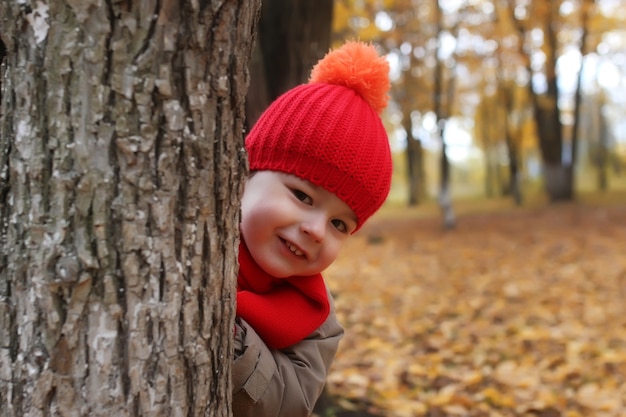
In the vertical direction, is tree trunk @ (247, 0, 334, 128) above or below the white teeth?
above

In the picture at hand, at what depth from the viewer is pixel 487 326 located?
5285 mm

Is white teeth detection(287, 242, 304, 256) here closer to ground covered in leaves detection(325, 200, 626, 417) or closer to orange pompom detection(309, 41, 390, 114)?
orange pompom detection(309, 41, 390, 114)

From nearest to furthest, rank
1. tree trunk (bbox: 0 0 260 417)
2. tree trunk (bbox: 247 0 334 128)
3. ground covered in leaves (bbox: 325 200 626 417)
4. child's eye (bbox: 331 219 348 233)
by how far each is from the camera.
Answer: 1. tree trunk (bbox: 0 0 260 417)
2. child's eye (bbox: 331 219 348 233)
3. tree trunk (bbox: 247 0 334 128)
4. ground covered in leaves (bbox: 325 200 626 417)

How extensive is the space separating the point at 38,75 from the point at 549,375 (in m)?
3.85

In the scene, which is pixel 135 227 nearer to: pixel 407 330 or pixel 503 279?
pixel 407 330

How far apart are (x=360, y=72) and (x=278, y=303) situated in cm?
69

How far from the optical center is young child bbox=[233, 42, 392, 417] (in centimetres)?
145

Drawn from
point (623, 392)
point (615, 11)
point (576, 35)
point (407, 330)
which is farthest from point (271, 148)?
point (615, 11)

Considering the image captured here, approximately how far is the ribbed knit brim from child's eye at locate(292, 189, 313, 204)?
0.14 feet

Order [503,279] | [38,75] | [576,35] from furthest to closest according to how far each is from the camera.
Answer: [576,35]
[503,279]
[38,75]

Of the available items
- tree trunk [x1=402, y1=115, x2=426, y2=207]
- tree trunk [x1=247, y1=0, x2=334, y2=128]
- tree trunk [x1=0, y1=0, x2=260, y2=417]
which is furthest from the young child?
tree trunk [x1=402, y1=115, x2=426, y2=207]

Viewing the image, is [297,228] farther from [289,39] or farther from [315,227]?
[289,39]

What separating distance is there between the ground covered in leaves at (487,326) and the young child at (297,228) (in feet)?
6.60

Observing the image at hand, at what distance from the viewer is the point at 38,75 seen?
0.96 metres
